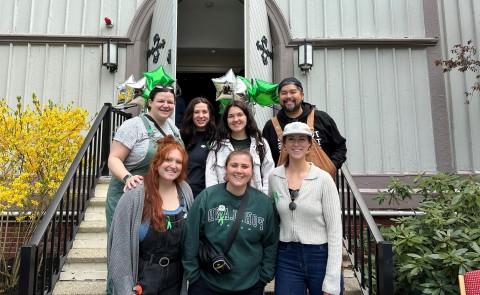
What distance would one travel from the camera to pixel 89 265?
3654 mm

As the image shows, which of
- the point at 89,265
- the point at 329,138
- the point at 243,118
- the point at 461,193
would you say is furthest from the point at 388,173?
the point at 89,265

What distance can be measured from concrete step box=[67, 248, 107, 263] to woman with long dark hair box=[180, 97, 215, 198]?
5.26ft

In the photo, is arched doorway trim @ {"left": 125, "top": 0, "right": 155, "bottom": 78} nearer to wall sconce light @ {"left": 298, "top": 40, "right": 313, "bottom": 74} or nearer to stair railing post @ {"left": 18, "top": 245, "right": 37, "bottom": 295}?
wall sconce light @ {"left": 298, "top": 40, "right": 313, "bottom": 74}

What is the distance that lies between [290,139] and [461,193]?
2.36 m

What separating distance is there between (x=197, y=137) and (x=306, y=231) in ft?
3.47

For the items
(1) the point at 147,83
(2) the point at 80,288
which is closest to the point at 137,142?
(2) the point at 80,288

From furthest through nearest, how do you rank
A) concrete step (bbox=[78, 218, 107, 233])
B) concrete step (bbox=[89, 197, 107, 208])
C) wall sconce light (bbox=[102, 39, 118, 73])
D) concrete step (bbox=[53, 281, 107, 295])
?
wall sconce light (bbox=[102, 39, 118, 73]), concrete step (bbox=[89, 197, 107, 208]), concrete step (bbox=[78, 218, 107, 233]), concrete step (bbox=[53, 281, 107, 295])

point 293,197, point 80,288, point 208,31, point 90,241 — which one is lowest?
point 80,288

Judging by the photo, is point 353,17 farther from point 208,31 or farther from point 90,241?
point 90,241

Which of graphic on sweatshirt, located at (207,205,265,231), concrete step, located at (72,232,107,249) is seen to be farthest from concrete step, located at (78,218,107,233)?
graphic on sweatshirt, located at (207,205,265,231)

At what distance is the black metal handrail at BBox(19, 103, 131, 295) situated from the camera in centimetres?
271

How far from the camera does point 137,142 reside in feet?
8.61

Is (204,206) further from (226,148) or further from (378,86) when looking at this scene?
(378,86)

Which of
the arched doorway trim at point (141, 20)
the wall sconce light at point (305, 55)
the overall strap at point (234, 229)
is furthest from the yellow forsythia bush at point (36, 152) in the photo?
the wall sconce light at point (305, 55)
